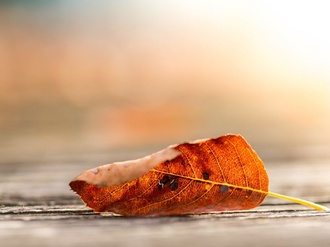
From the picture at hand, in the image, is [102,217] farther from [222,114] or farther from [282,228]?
[222,114]

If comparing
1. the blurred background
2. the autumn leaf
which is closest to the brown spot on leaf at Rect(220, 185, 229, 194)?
the autumn leaf

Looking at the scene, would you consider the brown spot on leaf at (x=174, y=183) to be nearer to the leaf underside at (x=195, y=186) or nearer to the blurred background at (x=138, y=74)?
the leaf underside at (x=195, y=186)

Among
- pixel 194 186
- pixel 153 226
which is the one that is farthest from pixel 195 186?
pixel 153 226

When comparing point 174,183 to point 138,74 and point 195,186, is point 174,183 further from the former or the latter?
point 138,74

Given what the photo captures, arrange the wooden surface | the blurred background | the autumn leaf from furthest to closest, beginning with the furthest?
the blurred background, the autumn leaf, the wooden surface

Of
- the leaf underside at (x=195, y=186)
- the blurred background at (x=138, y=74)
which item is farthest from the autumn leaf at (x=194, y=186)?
the blurred background at (x=138, y=74)

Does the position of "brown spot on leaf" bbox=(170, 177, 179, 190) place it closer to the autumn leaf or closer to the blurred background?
the autumn leaf

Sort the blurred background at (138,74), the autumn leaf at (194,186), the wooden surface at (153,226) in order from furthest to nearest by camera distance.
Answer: the blurred background at (138,74) < the autumn leaf at (194,186) < the wooden surface at (153,226)

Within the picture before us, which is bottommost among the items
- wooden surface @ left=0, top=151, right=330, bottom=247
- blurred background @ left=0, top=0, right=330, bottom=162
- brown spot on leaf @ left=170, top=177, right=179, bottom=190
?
wooden surface @ left=0, top=151, right=330, bottom=247
